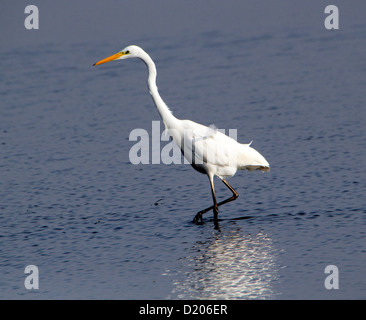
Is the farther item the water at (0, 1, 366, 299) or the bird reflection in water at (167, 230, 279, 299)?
the water at (0, 1, 366, 299)

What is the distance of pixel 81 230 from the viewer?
1259 cm

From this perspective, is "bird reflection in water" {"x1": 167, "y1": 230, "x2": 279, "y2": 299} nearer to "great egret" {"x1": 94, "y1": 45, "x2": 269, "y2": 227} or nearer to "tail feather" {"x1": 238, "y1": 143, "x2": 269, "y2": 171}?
"great egret" {"x1": 94, "y1": 45, "x2": 269, "y2": 227}

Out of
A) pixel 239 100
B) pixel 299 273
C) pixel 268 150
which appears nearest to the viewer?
pixel 299 273

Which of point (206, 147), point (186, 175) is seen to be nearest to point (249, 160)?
point (206, 147)

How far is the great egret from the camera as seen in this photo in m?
12.6

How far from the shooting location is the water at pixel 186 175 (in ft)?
34.5

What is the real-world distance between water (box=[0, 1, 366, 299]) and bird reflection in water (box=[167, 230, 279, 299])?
0.10ft

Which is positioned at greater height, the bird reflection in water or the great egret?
the great egret

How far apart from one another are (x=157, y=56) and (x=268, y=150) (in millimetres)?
8423

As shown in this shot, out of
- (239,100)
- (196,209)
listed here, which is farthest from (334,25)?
(196,209)

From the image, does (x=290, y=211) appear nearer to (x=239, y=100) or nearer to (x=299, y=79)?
(x=239, y=100)

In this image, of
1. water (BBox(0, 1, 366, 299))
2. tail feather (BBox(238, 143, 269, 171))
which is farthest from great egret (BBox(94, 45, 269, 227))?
water (BBox(0, 1, 366, 299))

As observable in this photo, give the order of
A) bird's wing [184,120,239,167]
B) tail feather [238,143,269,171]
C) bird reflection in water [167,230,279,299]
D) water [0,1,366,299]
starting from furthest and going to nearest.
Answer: tail feather [238,143,269,171]
bird's wing [184,120,239,167]
water [0,1,366,299]
bird reflection in water [167,230,279,299]

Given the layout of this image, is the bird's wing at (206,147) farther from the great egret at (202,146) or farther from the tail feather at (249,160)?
the tail feather at (249,160)
